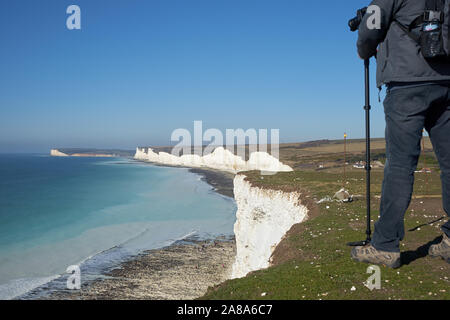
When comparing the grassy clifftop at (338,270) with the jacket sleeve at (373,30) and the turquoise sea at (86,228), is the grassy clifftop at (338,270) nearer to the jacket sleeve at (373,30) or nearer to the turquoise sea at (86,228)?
the jacket sleeve at (373,30)

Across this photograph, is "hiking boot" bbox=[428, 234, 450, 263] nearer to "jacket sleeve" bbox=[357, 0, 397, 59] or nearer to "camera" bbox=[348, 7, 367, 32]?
"jacket sleeve" bbox=[357, 0, 397, 59]

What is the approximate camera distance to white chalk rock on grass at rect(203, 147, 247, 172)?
113750 mm

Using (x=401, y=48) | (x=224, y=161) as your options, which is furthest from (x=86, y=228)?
(x=224, y=161)

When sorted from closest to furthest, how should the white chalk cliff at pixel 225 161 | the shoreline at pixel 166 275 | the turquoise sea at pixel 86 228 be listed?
1. the shoreline at pixel 166 275
2. the turquoise sea at pixel 86 228
3. the white chalk cliff at pixel 225 161

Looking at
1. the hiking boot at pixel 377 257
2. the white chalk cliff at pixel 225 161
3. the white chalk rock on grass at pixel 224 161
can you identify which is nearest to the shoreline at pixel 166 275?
the hiking boot at pixel 377 257

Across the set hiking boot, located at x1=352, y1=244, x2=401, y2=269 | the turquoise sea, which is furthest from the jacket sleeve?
the turquoise sea

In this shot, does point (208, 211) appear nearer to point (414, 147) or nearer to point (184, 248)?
point (184, 248)

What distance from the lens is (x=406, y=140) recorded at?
4.20 metres

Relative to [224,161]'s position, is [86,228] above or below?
below

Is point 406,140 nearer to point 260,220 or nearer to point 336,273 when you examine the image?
point 336,273

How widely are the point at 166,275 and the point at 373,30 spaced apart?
72.7 feet

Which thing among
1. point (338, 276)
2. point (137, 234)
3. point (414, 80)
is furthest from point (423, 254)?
point (137, 234)

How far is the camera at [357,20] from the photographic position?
189 inches

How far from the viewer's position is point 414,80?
402cm
